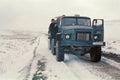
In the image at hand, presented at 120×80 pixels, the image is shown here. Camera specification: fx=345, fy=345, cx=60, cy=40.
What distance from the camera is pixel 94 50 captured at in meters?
19.5

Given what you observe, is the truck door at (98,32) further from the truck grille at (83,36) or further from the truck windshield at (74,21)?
the truck windshield at (74,21)

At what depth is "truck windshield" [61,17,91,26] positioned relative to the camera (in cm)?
2033

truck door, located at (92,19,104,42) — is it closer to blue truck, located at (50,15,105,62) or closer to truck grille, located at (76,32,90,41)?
blue truck, located at (50,15,105,62)

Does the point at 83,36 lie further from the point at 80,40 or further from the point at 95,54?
the point at 95,54

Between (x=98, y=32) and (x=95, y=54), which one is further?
(x=95, y=54)

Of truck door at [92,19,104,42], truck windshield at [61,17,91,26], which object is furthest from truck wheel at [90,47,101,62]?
truck windshield at [61,17,91,26]

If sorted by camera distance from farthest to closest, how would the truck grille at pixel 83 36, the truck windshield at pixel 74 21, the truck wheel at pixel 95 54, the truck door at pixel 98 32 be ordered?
the truck windshield at pixel 74 21, the truck wheel at pixel 95 54, the truck door at pixel 98 32, the truck grille at pixel 83 36

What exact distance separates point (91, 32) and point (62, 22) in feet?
7.89

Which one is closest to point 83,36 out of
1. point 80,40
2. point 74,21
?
point 80,40

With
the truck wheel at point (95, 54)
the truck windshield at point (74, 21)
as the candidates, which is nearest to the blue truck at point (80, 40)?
the truck wheel at point (95, 54)

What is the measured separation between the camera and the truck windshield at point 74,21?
20.3m

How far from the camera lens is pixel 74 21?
2044 cm

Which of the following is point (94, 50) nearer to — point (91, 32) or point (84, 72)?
point (91, 32)

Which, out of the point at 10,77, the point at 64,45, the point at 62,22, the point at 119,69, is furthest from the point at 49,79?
the point at 62,22
